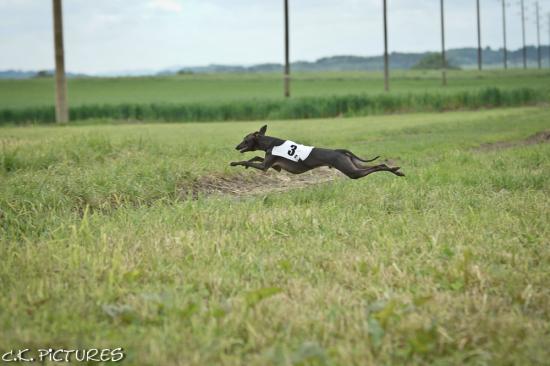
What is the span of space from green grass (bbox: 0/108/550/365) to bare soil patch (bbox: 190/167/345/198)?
56cm

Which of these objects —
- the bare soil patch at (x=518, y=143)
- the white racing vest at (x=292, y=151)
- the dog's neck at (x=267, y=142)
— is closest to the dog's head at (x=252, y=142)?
the dog's neck at (x=267, y=142)

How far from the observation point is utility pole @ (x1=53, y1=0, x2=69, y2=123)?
27359mm

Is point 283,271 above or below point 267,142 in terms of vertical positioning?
below

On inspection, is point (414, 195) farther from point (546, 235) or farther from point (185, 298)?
point (185, 298)

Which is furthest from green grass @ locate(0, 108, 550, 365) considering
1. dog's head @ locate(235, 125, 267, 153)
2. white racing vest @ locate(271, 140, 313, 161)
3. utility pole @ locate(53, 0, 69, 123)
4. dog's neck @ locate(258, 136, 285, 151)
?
utility pole @ locate(53, 0, 69, 123)

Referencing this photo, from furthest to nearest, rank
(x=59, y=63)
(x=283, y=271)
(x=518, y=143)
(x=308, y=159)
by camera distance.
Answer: (x=59, y=63), (x=518, y=143), (x=308, y=159), (x=283, y=271)

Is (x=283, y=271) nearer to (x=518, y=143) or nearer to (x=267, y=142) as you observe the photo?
(x=267, y=142)

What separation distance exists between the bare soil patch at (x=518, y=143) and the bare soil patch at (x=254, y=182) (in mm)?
5838

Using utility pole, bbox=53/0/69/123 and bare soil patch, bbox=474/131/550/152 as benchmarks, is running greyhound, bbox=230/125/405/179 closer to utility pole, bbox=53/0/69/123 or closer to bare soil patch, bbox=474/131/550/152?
bare soil patch, bbox=474/131/550/152

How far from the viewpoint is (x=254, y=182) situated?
38.3ft

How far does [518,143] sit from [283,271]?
1431cm

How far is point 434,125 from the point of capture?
24203mm

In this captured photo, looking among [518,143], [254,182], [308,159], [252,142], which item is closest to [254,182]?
[254,182]

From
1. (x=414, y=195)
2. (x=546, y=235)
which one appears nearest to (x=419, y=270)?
(x=546, y=235)
